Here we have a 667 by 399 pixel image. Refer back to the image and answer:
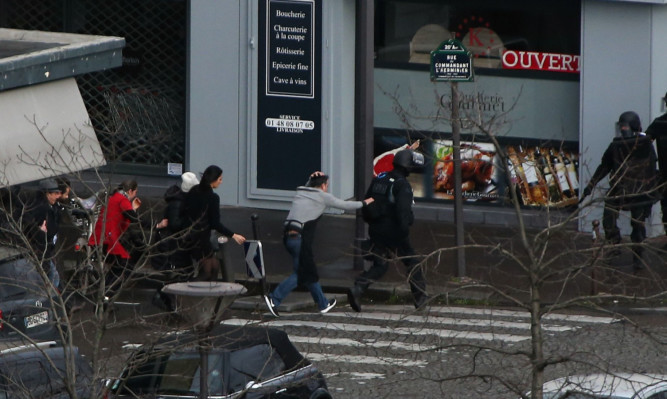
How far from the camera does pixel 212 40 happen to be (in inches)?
805

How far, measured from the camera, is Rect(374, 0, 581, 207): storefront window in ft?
63.0

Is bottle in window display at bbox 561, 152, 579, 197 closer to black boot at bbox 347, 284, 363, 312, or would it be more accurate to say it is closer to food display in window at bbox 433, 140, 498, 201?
food display in window at bbox 433, 140, 498, 201

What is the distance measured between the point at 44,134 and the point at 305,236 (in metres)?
4.81

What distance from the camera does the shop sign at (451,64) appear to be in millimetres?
15812

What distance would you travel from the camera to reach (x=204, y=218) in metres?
14.9

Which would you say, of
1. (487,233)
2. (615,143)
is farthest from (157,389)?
(487,233)

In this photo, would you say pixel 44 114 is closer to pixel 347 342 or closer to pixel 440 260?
pixel 347 342

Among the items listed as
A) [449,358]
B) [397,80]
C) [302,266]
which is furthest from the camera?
[397,80]

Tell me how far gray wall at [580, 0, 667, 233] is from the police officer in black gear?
13.8ft

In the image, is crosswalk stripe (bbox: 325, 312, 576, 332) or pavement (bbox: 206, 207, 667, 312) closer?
crosswalk stripe (bbox: 325, 312, 576, 332)

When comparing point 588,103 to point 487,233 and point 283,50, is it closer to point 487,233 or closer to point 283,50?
point 487,233

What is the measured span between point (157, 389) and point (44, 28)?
1370cm

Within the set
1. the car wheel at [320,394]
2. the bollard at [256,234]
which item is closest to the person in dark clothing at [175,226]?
the bollard at [256,234]

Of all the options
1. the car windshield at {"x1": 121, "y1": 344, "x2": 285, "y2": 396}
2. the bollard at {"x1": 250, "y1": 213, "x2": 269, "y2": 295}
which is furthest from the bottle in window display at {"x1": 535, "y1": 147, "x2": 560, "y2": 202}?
the car windshield at {"x1": 121, "y1": 344, "x2": 285, "y2": 396}
